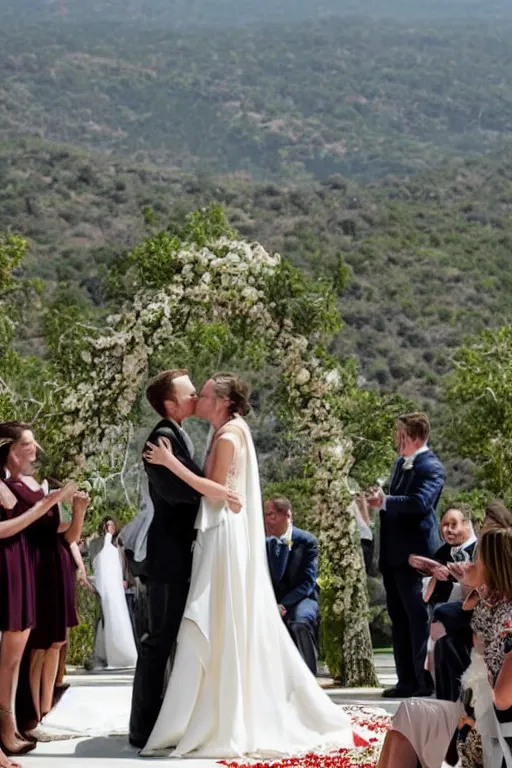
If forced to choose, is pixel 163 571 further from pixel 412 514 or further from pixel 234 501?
pixel 412 514

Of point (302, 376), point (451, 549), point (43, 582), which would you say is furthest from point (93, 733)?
point (302, 376)

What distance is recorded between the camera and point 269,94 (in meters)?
102

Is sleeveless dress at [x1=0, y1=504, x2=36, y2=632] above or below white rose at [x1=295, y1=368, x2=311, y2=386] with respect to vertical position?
below

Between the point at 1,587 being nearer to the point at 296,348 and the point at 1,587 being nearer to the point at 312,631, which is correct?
the point at 312,631

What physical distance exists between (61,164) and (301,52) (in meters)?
63.5

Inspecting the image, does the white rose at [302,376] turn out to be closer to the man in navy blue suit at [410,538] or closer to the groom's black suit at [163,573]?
the man in navy blue suit at [410,538]

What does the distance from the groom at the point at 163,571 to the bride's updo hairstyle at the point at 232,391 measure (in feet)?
0.87

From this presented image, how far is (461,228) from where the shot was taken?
162 feet

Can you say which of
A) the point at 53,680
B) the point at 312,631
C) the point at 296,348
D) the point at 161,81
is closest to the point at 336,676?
the point at 312,631

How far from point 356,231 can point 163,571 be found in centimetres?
4229

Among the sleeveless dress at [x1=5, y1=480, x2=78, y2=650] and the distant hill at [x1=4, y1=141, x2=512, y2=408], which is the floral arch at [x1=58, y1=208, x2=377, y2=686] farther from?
the distant hill at [x1=4, y1=141, x2=512, y2=408]

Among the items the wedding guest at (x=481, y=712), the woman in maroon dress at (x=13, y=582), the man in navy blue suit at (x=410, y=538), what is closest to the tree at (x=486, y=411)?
the man in navy blue suit at (x=410, y=538)

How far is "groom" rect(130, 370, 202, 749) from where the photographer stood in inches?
252

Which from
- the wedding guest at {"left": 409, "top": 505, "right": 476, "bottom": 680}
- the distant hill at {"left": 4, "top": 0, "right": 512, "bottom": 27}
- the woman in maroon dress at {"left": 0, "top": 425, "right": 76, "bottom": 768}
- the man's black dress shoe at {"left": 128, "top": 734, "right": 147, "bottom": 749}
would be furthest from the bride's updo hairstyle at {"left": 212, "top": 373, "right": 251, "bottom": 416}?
the distant hill at {"left": 4, "top": 0, "right": 512, "bottom": 27}
